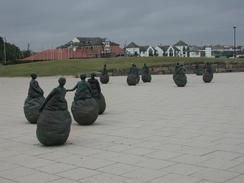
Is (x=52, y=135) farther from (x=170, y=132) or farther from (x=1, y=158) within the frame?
(x=170, y=132)

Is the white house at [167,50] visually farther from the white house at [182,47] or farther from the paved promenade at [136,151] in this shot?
the paved promenade at [136,151]

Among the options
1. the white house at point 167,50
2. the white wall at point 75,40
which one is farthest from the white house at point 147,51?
the white wall at point 75,40

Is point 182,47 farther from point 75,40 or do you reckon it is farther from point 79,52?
point 79,52

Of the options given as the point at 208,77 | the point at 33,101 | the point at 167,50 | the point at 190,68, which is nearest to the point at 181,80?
the point at 208,77

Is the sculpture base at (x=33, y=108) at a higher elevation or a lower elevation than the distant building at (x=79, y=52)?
lower

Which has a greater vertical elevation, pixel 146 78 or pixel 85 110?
pixel 146 78

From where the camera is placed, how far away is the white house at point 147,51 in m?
99.7

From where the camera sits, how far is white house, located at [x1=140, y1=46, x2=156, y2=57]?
327ft

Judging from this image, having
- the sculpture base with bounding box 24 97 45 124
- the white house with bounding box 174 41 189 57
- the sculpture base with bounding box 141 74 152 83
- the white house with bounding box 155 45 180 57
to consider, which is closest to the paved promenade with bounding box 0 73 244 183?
the sculpture base with bounding box 24 97 45 124

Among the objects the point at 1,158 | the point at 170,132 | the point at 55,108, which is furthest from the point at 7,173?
the point at 170,132

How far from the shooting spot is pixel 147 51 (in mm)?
103125

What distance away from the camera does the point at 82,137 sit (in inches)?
401

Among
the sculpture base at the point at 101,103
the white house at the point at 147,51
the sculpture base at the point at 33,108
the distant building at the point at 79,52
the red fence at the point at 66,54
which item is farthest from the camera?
the white house at the point at 147,51

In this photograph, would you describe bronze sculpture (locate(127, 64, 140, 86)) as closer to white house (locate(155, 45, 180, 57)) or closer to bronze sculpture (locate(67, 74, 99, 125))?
bronze sculpture (locate(67, 74, 99, 125))
